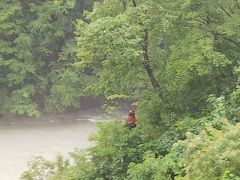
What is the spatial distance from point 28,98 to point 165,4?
9987 mm

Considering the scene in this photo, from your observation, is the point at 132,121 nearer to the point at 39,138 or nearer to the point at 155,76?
the point at 155,76

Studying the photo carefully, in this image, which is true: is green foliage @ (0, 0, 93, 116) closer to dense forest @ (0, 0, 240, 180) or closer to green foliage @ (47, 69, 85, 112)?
green foliage @ (47, 69, 85, 112)

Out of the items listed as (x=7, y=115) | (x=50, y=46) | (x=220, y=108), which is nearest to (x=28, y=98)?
(x=7, y=115)

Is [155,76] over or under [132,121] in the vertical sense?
over

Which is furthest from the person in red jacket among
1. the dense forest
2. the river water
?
the river water

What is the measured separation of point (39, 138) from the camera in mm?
A: 15805

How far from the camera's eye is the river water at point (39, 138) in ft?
44.8

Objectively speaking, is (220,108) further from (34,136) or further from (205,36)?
(34,136)

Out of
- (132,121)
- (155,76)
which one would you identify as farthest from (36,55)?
(155,76)

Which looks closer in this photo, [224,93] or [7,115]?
[224,93]

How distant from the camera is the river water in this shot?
44.8ft

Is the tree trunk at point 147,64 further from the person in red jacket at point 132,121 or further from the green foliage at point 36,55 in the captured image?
the green foliage at point 36,55

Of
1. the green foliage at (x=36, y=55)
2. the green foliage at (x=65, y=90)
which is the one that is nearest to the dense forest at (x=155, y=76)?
the green foliage at (x=65, y=90)

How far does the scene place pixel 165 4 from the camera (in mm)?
9258
